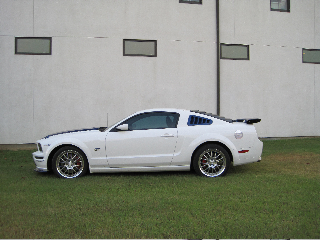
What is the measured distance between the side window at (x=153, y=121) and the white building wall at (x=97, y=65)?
19.8 ft

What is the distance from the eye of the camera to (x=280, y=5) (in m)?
15.1

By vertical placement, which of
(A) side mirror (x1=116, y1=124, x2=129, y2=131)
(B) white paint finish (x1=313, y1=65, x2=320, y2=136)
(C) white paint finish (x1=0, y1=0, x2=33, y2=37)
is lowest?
(A) side mirror (x1=116, y1=124, x2=129, y2=131)

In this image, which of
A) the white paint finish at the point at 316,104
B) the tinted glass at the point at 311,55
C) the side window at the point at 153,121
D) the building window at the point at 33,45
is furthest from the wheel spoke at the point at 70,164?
the tinted glass at the point at 311,55

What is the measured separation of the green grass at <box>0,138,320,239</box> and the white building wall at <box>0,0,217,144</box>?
5.37 m

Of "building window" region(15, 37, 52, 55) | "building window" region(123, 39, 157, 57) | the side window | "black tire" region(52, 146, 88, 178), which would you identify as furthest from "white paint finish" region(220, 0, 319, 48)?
"black tire" region(52, 146, 88, 178)

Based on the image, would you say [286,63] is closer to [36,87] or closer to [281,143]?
[281,143]

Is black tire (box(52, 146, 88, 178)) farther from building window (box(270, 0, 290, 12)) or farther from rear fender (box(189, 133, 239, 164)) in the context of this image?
building window (box(270, 0, 290, 12))

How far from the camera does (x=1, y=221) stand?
4.24m

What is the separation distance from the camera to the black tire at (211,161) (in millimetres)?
7148

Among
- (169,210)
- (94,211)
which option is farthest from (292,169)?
(94,211)

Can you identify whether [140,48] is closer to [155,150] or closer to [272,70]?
[272,70]

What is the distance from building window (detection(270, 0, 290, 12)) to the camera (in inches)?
591

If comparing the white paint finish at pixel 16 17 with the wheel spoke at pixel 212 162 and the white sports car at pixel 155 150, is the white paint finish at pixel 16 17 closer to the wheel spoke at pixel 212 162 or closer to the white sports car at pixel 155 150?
the white sports car at pixel 155 150

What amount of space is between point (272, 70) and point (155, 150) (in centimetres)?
945
